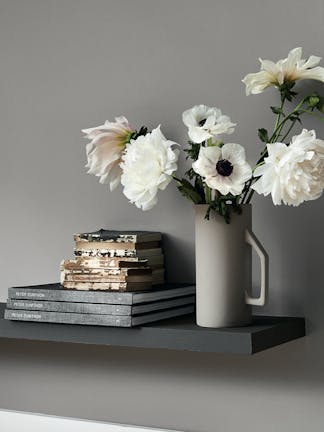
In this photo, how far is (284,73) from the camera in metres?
1.40

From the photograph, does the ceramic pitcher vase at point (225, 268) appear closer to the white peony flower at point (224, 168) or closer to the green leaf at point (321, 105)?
the white peony flower at point (224, 168)

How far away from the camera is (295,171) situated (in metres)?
1.26

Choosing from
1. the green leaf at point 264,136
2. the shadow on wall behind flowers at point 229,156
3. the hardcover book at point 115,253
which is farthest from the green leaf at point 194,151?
the hardcover book at point 115,253

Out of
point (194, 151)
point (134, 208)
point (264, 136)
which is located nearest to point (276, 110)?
point (264, 136)

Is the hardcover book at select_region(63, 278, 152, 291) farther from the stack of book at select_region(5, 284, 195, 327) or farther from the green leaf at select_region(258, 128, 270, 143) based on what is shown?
the green leaf at select_region(258, 128, 270, 143)

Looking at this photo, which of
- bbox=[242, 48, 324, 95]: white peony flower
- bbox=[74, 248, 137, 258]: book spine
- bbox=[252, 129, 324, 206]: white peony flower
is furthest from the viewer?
bbox=[74, 248, 137, 258]: book spine

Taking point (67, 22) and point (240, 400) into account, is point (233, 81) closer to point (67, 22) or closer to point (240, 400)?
point (67, 22)

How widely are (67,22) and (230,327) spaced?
2.48 ft

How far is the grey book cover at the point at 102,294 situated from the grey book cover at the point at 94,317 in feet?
0.08

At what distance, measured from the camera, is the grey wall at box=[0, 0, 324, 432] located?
1520mm

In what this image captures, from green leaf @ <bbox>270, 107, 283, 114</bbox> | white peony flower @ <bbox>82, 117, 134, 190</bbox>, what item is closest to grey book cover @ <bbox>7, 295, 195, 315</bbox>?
white peony flower @ <bbox>82, 117, 134, 190</bbox>

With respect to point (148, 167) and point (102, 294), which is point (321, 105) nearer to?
point (148, 167)

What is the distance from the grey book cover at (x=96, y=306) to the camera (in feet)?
4.63

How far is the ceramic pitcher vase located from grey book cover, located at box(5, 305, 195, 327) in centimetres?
10
